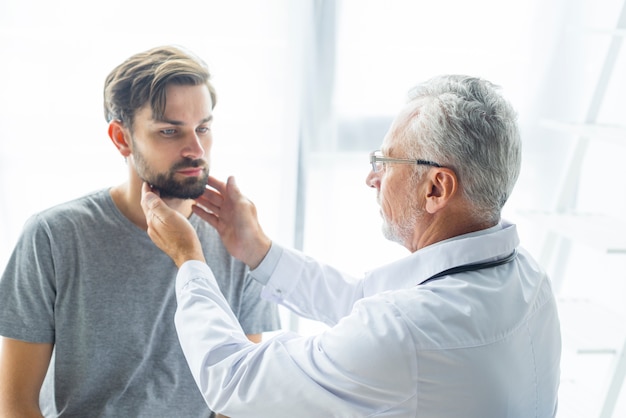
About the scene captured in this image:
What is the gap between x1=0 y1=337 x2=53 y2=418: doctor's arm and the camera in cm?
150

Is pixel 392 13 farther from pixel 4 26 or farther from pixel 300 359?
pixel 300 359

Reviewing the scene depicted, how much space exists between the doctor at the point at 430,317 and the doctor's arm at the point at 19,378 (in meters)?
0.43

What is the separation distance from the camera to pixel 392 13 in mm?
2283

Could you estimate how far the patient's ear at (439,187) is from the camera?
4.00ft

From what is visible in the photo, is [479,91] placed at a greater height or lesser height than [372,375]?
greater

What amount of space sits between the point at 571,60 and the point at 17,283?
6.64 ft

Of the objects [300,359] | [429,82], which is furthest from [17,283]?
[429,82]

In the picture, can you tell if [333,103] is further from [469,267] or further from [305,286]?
[469,267]

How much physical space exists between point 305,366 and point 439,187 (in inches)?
15.9

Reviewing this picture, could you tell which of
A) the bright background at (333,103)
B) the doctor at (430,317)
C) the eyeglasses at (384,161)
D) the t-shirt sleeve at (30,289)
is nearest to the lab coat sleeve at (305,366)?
the doctor at (430,317)

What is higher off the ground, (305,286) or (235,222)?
(235,222)

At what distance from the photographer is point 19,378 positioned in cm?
150

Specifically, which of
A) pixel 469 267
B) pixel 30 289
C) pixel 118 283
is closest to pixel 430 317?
pixel 469 267

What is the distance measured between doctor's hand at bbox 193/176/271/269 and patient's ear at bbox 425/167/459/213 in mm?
509
